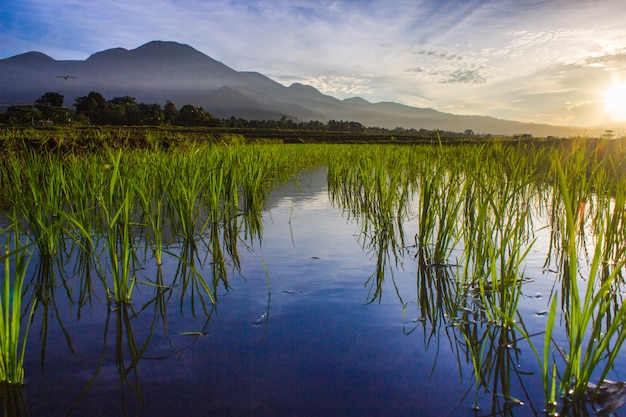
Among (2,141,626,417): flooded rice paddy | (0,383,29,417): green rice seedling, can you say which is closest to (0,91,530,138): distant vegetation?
(2,141,626,417): flooded rice paddy

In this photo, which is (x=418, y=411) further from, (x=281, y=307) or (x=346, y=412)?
(x=281, y=307)

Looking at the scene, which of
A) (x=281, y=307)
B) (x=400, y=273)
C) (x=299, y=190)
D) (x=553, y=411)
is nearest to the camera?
(x=553, y=411)

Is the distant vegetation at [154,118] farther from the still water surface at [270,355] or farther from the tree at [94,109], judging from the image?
the still water surface at [270,355]

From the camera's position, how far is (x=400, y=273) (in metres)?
2.77

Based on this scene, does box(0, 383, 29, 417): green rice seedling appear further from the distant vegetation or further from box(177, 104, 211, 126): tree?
box(177, 104, 211, 126): tree

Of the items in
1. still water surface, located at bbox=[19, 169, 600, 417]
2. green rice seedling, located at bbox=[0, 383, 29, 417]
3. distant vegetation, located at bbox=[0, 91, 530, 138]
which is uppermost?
distant vegetation, located at bbox=[0, 91, 530, 138]

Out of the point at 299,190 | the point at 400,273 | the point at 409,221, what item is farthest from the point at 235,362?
the point at 299,190

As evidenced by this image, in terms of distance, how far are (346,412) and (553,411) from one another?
2.00 ft

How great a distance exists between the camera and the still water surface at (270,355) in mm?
1370

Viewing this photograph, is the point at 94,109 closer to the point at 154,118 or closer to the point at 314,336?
the point at 154,118

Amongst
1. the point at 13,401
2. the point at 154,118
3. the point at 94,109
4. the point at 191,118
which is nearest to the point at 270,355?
the point at 13,401

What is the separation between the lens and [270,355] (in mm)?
1660

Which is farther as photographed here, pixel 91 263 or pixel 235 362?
pixel 91 263

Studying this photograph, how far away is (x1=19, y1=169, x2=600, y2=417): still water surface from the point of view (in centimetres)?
→ 137
